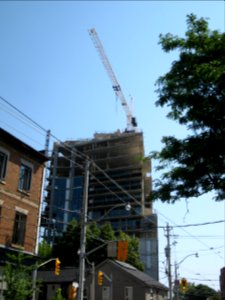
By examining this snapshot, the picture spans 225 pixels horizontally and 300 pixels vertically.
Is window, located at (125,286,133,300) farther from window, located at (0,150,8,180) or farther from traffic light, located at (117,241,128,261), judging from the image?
window, located at (0,150,8,180)

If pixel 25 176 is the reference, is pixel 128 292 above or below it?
below

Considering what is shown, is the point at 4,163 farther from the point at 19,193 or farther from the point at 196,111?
the point at 196,111

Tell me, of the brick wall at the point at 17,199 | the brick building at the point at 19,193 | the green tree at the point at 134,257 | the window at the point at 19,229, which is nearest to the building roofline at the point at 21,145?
the brick building at the point at 19,193

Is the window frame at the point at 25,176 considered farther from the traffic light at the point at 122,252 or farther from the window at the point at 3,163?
the traffic light at the point at 122,252

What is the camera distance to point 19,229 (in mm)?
26266

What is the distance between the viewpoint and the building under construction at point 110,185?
136250 millimetres

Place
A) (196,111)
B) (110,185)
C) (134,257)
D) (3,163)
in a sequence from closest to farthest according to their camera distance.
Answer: (196,111) < (3,163) < (134,257) < (110,185)

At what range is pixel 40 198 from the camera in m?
28.5

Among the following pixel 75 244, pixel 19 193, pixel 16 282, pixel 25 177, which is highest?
pixel 75 244

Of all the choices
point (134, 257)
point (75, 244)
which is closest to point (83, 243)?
point (75, 244)

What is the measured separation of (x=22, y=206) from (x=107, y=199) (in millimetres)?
117084

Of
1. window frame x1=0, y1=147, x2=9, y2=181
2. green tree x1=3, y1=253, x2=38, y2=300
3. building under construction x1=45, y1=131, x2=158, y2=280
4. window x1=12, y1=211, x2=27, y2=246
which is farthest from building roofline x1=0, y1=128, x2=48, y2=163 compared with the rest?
building under construction x1=45, y1=131, x2=158, y2=280

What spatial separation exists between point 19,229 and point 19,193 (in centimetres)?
231

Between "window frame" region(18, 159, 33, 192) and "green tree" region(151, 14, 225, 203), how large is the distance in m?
18.8
